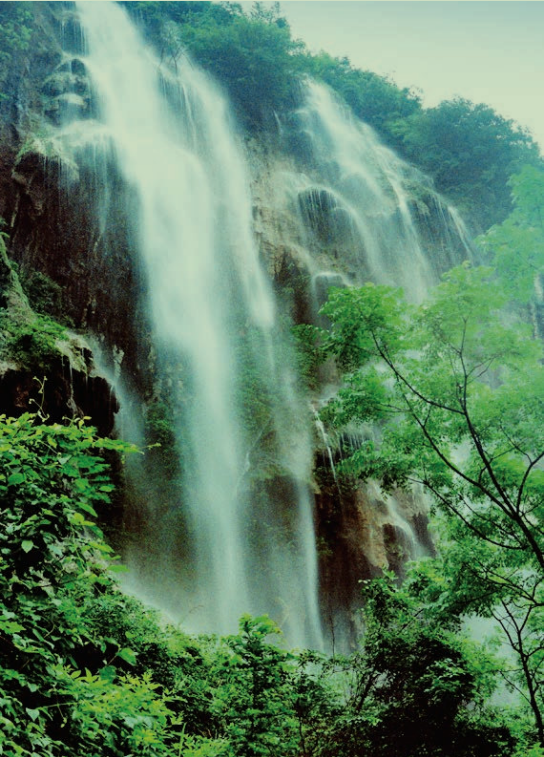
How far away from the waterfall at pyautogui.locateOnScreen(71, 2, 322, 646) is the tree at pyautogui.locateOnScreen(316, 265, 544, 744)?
504 centimetres

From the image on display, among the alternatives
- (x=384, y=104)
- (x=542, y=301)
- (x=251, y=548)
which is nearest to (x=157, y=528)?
(x=251, y=548)

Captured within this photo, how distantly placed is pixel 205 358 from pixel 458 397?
9.87 m

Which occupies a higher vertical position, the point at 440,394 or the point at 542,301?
the point at 542,301

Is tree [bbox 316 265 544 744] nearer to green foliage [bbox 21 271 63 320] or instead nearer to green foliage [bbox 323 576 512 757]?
green foliage [bbox 323 576 512 757]

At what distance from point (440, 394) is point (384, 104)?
25698mm

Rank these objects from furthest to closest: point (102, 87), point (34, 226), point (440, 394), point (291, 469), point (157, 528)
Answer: point (102, 87) < point (34, 226) < point (291, 469) < point (157, 528) < point (440, 394)

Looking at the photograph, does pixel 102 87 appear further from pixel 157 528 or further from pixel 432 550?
pixel 432 550

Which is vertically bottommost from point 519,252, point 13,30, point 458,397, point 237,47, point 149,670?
point 149,670

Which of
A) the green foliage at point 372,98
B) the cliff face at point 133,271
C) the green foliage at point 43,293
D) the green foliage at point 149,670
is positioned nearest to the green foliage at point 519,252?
the green foliage at point 149,670

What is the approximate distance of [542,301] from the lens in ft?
73.4

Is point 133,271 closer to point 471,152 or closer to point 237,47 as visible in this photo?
point 237,47

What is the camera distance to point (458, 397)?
559cm

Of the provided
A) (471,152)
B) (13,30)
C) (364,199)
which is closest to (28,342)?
(13,30)

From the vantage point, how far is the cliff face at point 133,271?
1176 cm
